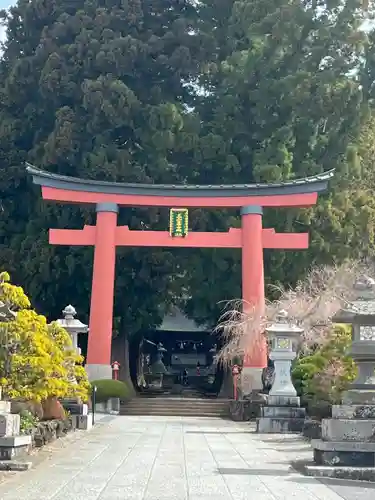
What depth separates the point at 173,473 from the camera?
849 cm

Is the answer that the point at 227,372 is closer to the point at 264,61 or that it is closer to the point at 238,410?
the point at 238,410

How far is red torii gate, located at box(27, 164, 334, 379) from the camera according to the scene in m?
22.5

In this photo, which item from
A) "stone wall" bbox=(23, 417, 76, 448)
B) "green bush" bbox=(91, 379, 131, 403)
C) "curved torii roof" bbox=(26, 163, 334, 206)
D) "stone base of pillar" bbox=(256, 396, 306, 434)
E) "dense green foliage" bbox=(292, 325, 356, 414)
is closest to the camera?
"stone wall" bbox=(23, 417, 76, 448)

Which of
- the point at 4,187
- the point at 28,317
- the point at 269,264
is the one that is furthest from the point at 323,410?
the point at 4,187

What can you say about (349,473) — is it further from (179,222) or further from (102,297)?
(179,222)

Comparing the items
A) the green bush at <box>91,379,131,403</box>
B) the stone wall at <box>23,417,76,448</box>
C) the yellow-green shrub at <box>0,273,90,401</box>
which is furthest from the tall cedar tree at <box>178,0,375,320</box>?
the yellow-green shrub at <box>0,273,90,401</box>

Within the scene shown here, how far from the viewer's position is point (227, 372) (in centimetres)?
2755

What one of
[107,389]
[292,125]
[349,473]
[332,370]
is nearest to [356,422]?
[349,473]

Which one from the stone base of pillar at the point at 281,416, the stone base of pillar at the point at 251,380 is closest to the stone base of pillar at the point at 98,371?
the stone base of pillar at the point at 251,380

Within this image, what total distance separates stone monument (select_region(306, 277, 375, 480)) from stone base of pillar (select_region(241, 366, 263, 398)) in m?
12.3

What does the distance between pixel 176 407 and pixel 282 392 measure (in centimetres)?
672

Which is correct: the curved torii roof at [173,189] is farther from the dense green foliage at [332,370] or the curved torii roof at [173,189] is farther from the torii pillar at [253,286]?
the dense green foliage at [332,370]

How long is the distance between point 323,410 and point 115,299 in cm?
1290

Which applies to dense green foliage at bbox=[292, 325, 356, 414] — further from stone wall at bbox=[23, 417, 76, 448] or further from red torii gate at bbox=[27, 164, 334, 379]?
red torii gate at bbox=[27, 164, 334, 379]
